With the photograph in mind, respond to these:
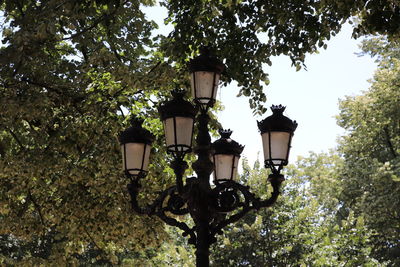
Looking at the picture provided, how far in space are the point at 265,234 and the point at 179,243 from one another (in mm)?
11130

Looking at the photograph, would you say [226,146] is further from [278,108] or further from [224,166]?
[278,108]

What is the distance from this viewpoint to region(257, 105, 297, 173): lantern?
6980mm

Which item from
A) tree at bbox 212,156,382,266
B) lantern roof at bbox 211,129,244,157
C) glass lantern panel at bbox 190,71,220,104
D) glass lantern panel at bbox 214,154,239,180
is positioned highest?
glass lantern panel at bbox 190,71,220,104

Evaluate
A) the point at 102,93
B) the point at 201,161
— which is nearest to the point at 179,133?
the point at 201,161

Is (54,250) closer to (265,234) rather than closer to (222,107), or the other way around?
(222,107)

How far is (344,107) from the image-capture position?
110 ft

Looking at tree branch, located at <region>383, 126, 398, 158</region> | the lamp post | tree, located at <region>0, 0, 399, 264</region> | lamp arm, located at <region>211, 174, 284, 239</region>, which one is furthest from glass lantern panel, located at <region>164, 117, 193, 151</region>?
tree branch, located at <region>383, 126, 398, 158</region>

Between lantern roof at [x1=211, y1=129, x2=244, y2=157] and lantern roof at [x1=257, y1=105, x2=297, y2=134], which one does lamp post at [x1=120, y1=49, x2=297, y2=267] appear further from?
lantern roof at [x1=211, y1=129, x2=244, y2=157]

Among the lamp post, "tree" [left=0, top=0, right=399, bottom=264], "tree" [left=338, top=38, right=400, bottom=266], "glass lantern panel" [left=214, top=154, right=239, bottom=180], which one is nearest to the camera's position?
the lamp post

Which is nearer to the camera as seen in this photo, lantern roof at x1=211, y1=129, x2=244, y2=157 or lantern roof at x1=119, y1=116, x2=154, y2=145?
lantern roof at x1=119, y1=116, x2=154, y2=145

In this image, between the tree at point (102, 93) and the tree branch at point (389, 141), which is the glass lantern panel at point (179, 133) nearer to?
the tree at point (102, 93)

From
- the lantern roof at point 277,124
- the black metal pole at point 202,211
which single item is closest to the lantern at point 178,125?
the black metal pole at point 202,211

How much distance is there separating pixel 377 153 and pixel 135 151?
26.7m

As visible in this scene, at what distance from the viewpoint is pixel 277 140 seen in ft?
22.9
